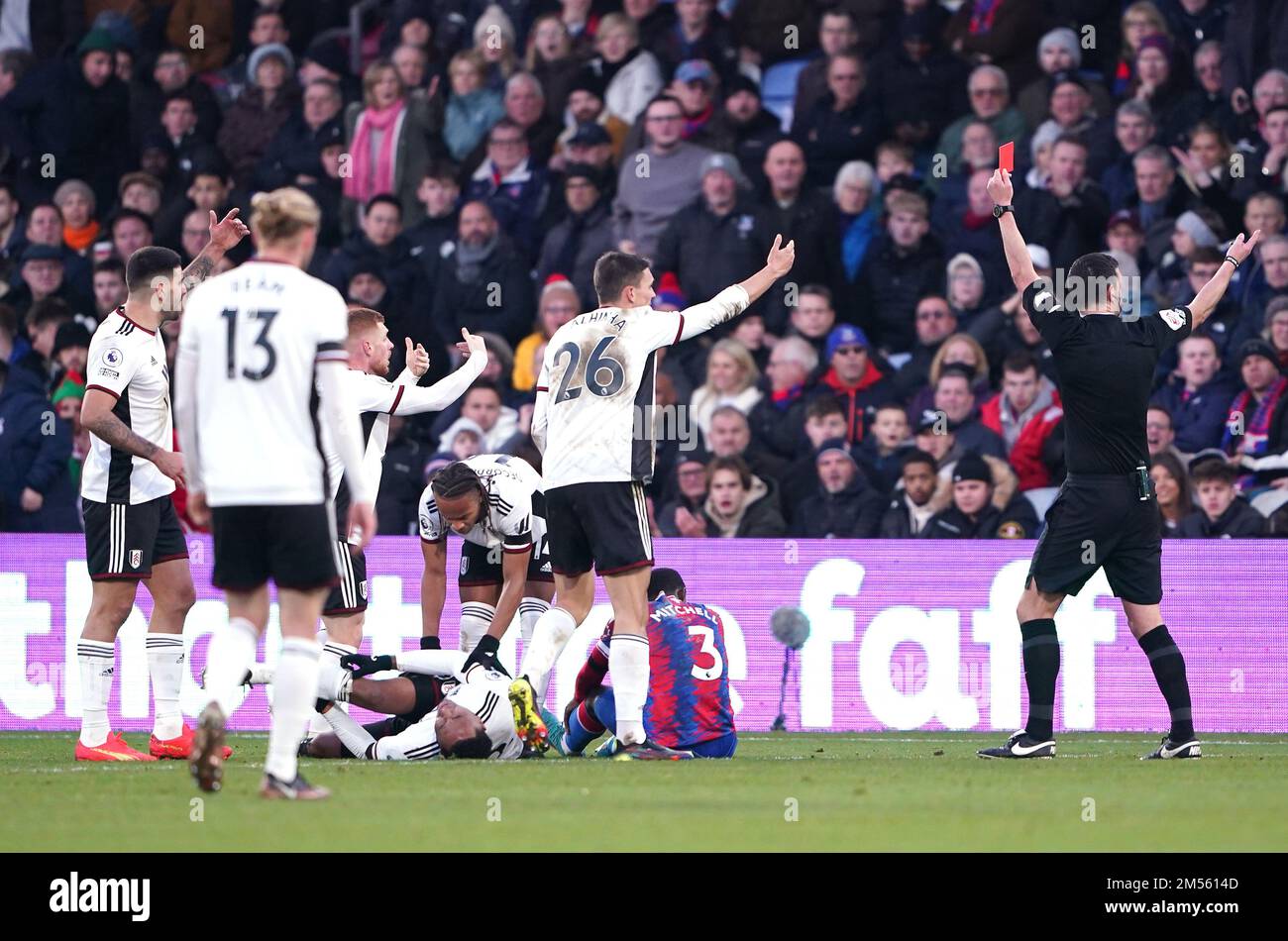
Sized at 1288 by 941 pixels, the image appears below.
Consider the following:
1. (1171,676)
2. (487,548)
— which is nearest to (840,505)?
(487,548)

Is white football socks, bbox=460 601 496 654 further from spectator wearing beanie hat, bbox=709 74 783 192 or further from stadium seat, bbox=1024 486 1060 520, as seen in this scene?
spectator wearing beanie hat, bbox=709 74 783 192

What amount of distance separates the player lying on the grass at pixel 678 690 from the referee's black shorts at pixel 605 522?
1.54 ft

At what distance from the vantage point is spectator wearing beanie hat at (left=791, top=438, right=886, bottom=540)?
1415 cm

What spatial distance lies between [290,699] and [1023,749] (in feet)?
13.6

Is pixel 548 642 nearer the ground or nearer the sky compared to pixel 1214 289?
nearer the ground

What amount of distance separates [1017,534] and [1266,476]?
1.82 meters

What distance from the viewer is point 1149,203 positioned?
1537cm

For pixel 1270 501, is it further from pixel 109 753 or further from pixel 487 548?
pixel 109 753

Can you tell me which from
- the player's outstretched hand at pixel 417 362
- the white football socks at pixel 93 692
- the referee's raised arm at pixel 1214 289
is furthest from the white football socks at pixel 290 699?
the referee's raised arm at pixel 1214 289

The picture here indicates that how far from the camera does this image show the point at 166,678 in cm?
1082

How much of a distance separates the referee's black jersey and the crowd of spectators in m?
3.51

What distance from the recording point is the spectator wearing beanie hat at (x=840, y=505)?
14.1 meters

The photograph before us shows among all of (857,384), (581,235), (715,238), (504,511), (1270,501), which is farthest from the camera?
(581,235)

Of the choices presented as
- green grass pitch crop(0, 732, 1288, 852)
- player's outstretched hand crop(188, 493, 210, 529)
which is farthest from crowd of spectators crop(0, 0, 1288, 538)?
player's outstretched hand crop(188, 493, 210, 529)
